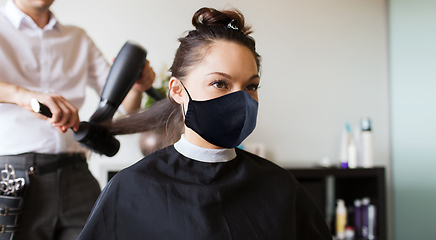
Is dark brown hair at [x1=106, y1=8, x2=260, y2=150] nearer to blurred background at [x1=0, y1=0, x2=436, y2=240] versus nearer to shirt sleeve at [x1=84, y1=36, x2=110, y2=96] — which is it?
shirt sleeve at [x1=84, y1=36, x2=110, y2=96]

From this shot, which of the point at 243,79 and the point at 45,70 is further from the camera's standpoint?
the point at 45,70

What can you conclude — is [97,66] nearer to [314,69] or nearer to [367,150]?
[314,69]

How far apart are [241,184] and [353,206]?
6.41 ft

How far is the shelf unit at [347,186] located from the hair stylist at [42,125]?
144cm

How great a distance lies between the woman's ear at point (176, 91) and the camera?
96 centimetres

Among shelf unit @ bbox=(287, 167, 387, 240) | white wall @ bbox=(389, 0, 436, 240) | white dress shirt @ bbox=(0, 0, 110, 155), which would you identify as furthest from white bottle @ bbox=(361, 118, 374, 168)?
white dress shirt @ bbox=(0, 0, 110, 155)

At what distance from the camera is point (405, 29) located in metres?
2.61

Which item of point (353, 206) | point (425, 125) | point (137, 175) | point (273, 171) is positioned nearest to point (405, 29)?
point (425, 125)

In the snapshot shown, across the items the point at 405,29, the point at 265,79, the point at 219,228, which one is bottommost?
the point at 219,228

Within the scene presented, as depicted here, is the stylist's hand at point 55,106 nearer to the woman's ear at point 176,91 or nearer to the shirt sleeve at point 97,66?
the woman's ear at point 176,91

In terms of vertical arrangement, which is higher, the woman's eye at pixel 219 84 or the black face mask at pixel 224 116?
the woman's eye at pixel 219 84

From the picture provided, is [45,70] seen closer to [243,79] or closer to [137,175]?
[137,175]

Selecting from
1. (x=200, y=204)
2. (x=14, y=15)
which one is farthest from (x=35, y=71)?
(x=200, y=204)

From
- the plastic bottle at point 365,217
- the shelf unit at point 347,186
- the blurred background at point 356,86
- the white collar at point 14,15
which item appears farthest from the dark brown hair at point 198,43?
the plastic bottle at point 365,217
